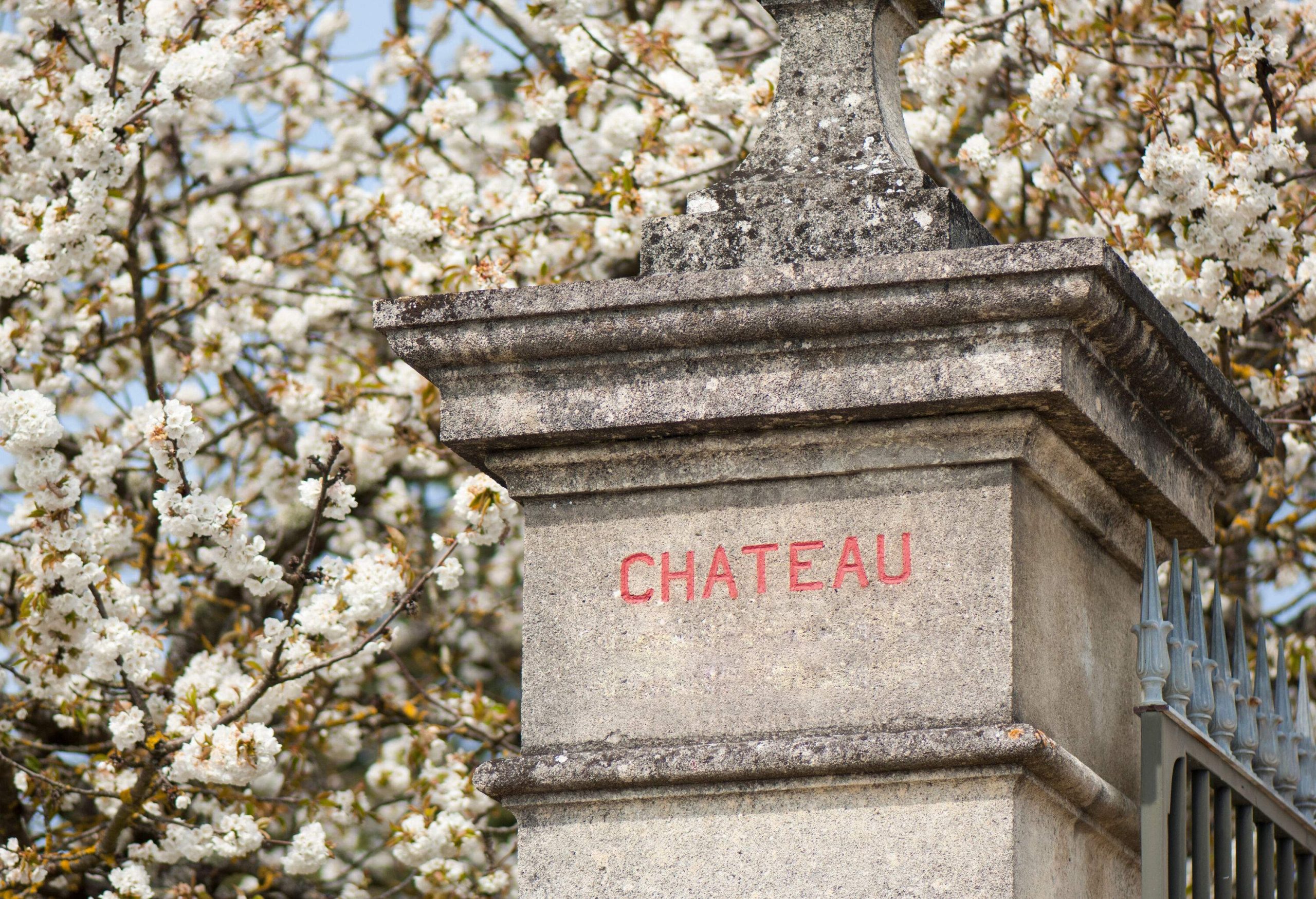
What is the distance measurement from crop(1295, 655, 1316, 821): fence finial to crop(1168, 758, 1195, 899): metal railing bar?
0.60m

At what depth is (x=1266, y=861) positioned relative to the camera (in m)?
→ 2.99

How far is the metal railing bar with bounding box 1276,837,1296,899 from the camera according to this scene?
120 inches

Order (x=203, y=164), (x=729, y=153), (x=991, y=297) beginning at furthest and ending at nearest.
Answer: (x=203, y=164), (x=729, y=153), (x=991, y=297)

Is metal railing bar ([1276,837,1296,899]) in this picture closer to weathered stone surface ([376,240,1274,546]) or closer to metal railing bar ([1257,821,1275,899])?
metal railing bar ([1257,821,1275,899])

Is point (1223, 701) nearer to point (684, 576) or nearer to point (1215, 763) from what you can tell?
point (1215, 763)

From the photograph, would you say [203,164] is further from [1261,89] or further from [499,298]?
[499,298]

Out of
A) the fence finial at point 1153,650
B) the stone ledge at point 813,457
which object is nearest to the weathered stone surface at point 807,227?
the stone ledge at point 813,457

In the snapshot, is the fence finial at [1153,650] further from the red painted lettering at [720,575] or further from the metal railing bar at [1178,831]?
the red painted lettering at [720,575]

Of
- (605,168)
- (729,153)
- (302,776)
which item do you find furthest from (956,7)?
(302,776)

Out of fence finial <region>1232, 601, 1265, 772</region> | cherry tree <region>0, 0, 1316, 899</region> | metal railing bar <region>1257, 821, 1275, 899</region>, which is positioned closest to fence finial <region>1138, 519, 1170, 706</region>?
fence finial <region>1232, 601, 1265, 772</region>

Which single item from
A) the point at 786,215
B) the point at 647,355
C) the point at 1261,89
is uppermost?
the point at 1261,89

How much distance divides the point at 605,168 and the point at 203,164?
2.36m

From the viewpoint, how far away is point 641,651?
2.66 metres

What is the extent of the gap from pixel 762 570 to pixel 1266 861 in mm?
991
